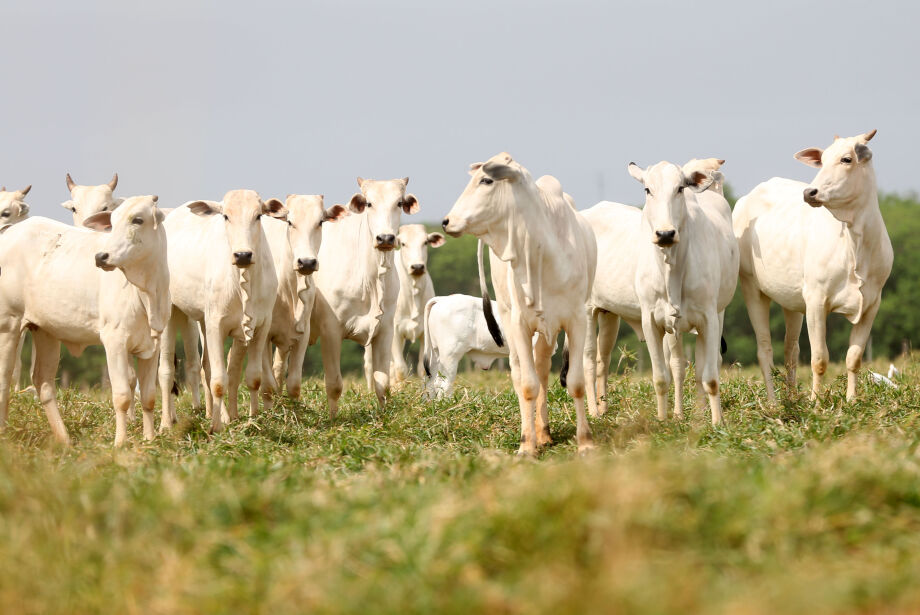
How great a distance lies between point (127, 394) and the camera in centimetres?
1016

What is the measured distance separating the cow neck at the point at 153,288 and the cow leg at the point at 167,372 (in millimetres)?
1504

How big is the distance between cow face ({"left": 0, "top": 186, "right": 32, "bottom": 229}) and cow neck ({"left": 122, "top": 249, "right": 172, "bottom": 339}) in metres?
6.30

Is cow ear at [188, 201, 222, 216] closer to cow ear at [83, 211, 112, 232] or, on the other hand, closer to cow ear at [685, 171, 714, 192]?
cow ear at [83, 211, 112, 232]

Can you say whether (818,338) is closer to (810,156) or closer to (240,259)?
(810,156)

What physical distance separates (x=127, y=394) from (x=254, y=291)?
1.67 m

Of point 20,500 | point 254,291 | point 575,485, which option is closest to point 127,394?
point 254,291

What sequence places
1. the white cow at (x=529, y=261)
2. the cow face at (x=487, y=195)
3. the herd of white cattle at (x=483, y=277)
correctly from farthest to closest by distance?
the herd of white cattle at (x=483, y=277), the white cow at (x=529, y=261), the cow face at (x=487, y=195)

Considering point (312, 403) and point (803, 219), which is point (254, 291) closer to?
→ point (312, 403)

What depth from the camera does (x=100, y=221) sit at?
33.6 feet

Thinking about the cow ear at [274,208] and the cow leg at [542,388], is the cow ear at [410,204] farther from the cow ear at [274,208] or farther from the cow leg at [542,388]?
the cow leg at [542,388]

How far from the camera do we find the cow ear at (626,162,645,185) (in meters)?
10.5

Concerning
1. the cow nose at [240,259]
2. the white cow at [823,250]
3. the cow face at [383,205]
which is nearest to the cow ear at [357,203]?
the cow face at [383,205]

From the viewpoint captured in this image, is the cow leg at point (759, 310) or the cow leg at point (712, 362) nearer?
the cow leg at point (712, 362)

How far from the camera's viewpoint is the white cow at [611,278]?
1302 centimetres
